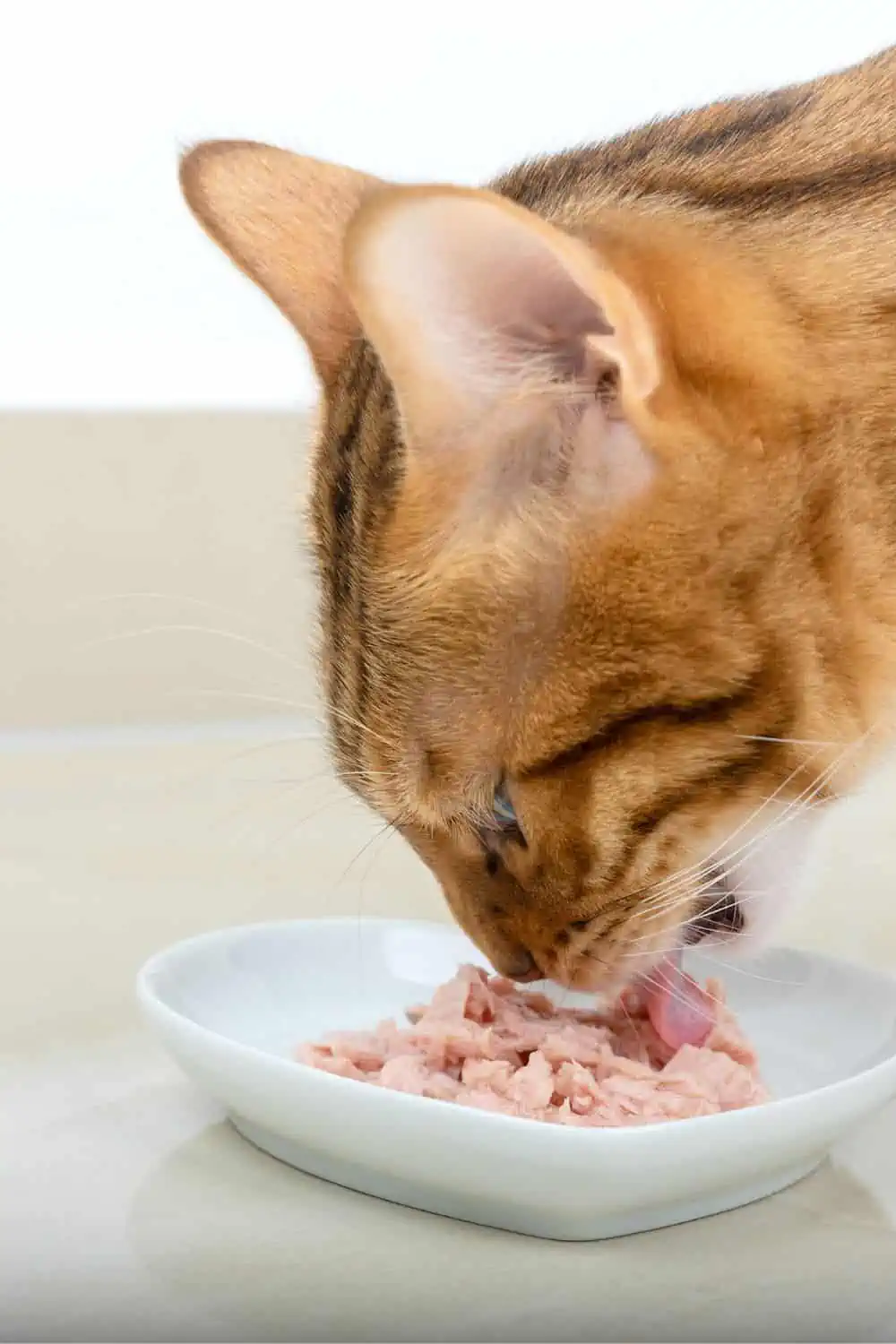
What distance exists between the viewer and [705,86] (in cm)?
216

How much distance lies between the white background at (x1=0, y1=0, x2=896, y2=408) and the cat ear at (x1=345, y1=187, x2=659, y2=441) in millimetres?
1347

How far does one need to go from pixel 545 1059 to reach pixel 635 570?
31 centimetres

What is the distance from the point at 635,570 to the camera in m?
0.94

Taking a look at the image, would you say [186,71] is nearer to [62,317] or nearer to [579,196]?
[62,317]

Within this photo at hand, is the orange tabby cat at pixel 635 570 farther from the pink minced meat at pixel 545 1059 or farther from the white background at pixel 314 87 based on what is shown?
the white background at pixel 314 87

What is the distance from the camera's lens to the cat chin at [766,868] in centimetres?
102

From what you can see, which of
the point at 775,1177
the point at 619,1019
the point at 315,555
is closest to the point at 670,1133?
the point at 775,1177

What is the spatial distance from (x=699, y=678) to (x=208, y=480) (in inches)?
60.1

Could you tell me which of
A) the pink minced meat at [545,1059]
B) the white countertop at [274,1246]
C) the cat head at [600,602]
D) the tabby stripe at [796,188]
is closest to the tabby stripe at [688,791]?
the cat head at [600,602]

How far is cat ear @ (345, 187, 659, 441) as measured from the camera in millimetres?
774

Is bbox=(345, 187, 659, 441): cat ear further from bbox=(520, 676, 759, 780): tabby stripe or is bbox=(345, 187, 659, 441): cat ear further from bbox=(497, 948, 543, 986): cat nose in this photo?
bbox=(497, 948, 543, 986): cat nose

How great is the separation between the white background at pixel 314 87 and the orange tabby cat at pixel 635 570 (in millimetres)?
1171

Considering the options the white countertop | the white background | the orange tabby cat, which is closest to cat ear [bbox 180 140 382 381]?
the orange tabby cat

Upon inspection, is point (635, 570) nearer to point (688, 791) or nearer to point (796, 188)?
point (688, 791)
